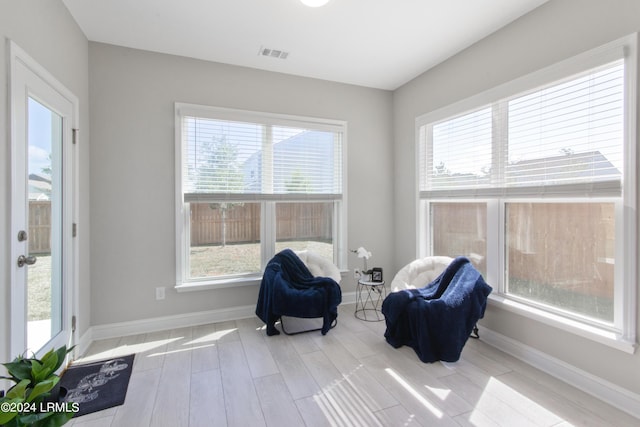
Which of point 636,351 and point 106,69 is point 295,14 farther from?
point 636,351

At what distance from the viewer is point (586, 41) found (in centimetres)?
217

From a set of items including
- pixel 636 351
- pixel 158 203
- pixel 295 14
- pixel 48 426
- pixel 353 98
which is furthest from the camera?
pixel 353 98

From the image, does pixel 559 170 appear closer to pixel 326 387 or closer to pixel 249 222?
pixel 326 387

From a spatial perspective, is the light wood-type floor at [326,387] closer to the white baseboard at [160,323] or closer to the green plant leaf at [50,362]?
the white baseboard at [160,323]

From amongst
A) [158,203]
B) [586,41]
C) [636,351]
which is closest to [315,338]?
[158,203]

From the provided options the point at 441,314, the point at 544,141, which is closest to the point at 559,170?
the point at 544,141

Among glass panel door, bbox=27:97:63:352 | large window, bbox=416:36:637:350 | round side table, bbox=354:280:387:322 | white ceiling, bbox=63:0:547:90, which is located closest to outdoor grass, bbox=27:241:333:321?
round side table, bbox=354:280:387:322

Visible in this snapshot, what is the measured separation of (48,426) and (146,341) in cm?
213

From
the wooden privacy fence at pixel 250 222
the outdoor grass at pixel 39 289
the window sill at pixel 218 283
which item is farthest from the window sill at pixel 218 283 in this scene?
the outdoor grass at pixel 39 289

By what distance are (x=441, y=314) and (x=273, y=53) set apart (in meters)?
2.86

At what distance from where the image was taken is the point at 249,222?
3568mm

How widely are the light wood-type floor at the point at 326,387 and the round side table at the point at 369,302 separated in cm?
59

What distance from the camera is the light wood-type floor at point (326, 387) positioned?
1884mm

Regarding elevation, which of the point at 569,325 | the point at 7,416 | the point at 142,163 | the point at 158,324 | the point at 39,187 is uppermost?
the point at 142,163
